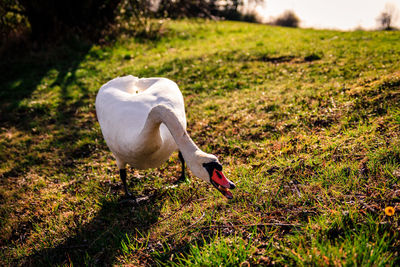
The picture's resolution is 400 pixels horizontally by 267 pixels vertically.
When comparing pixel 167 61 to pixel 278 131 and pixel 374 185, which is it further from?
pixel 374 185

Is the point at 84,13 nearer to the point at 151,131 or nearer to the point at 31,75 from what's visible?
the point at 31,75

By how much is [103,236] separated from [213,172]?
78.4 inches

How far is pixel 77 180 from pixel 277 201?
13.1ft

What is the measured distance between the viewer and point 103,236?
3.83 metres

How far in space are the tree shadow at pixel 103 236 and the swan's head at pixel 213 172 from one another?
3.90ft

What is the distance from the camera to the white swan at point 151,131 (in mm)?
3047

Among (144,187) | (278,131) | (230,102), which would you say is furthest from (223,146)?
(230,102)

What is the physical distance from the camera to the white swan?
10.00 ft

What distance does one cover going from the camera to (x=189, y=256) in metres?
2.80

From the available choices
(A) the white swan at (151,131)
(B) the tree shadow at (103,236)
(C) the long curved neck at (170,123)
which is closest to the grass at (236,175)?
(B) the tree shadow at (103,236)

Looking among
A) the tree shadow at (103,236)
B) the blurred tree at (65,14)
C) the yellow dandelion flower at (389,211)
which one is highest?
the blurred tree at (65,14)

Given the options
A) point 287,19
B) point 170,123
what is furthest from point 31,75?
point 287,19

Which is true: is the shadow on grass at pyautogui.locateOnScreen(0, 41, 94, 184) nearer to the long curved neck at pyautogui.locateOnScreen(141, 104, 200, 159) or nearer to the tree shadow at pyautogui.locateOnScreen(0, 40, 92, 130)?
the tree shadow at pyautogui.locateOnScreen(0, 40, 92, 130)

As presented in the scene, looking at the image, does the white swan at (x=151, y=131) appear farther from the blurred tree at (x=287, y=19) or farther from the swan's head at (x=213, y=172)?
the blurred tree at (x=287, y=19)
